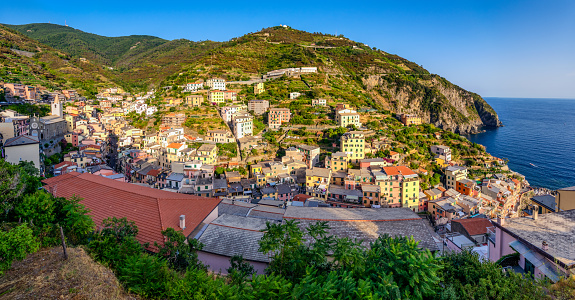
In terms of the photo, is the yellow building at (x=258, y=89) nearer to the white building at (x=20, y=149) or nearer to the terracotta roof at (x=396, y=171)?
the terracotta roof at (x=396, y=171)

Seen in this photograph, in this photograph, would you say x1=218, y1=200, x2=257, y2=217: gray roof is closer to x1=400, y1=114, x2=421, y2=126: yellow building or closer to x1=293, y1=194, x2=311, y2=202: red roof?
x1=293, y1=194, x2=311, y2=202: red roof

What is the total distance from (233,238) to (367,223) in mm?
6752

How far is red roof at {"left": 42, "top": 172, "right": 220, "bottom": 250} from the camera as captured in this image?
10102 millimetres

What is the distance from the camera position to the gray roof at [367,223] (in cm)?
1294

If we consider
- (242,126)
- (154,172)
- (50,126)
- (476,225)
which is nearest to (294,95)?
(242,126)

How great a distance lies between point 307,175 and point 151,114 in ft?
86.1

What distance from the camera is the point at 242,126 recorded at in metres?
34.6

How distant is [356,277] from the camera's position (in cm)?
591

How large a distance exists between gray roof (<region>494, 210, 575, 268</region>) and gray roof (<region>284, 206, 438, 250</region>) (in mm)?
4580

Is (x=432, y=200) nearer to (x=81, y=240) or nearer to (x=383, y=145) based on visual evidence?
(x=383, y=145)

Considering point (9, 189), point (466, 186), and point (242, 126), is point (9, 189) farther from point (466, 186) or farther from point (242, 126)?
point (466, 186)

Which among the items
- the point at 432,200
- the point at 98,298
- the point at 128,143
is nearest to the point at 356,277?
the point at 98,298

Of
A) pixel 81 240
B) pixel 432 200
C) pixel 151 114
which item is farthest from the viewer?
pixel 151 114

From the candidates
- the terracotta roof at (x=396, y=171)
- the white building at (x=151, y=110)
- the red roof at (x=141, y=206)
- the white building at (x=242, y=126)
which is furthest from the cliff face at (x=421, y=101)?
the red roof at (x=141, y=206)
